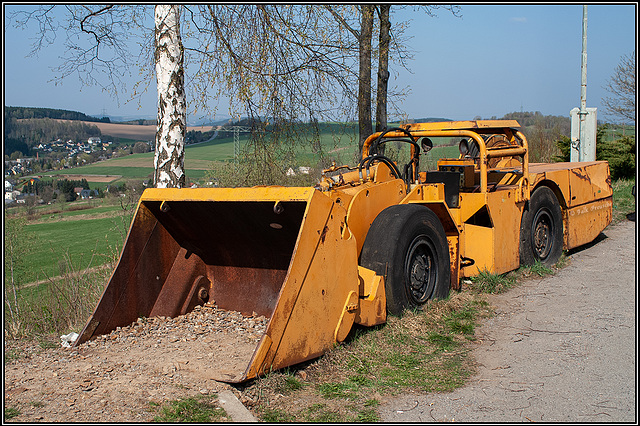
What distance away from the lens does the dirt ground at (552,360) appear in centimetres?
376

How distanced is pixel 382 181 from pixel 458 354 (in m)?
2.10

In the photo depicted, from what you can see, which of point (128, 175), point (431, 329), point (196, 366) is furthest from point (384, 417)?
point (128, 175)

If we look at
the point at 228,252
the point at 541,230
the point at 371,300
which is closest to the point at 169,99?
the point at 228,252

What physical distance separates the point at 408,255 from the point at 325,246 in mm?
1279

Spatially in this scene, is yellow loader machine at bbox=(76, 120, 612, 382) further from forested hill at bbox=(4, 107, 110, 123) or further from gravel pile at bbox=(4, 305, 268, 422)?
forested hill at bbox=(4, 107, 110, 123)

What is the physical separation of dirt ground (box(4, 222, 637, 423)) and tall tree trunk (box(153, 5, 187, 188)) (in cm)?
230

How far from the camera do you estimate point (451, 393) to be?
4098 millimetres

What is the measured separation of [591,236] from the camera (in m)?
9.04

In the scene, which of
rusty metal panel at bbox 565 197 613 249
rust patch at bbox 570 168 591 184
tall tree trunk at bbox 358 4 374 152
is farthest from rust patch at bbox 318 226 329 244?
tall tree trunk at bbox 358 4 374 152

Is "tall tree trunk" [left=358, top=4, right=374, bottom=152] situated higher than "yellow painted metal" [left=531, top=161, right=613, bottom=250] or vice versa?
"tall tree trunk" [left=358, top=4, right=374, bottom=152]

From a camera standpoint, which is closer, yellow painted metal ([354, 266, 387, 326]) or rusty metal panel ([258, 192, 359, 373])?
rusty metal panel ([258, 192, 359, 373])

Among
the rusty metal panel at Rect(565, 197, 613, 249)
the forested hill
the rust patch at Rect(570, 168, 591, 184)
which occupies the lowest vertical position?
the rusty metal panel at Rect(565, 197, 613, 249)

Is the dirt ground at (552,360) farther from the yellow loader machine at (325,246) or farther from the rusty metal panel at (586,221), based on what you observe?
the rusty metal panel at (586,221)

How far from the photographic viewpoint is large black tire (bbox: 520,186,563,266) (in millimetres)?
7488
